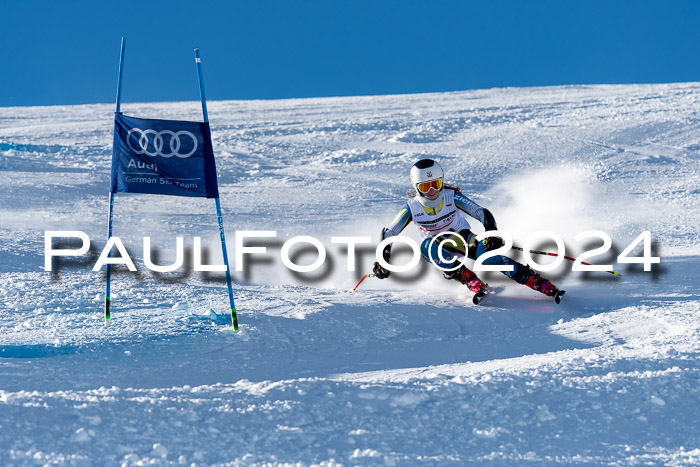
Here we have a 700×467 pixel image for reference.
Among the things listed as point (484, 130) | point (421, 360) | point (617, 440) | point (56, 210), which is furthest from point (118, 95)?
point (484, 130)

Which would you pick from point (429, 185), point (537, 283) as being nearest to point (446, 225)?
point (429, 185)

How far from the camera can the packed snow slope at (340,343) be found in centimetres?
396

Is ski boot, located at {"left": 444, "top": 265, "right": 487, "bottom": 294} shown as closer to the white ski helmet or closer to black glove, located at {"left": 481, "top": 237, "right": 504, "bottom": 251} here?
black glove, located at {"left": 481, "top": 237, "right": 504, "bottom": 251}

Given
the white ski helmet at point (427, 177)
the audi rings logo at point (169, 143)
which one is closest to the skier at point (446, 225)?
the white ski helmet at point (427, 177)

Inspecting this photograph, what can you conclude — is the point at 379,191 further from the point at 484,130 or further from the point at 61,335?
the point at 61,335

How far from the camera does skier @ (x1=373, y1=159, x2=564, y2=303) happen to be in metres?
7.79

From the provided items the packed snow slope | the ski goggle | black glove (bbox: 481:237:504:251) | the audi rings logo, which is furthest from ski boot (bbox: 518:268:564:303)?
the audi rings logo

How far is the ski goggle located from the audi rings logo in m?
2.56

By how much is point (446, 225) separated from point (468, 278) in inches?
25.4

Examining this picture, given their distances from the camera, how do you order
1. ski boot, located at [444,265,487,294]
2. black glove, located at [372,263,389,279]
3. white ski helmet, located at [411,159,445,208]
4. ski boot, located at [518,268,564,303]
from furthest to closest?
1. black glove, located at [372,263,389,279]
2. white ski helmet, located at [411,159,445,208]
3. ski boot, located at [444,265,487,294]
4. ski boot, located at [518,268,564,303]

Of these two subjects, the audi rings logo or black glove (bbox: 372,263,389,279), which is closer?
the audi rings logo

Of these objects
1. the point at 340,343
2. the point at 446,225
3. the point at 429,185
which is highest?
the point at 429,185

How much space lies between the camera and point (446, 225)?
8.21 metres

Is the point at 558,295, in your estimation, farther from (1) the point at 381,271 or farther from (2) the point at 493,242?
(1) the point at 381,271
